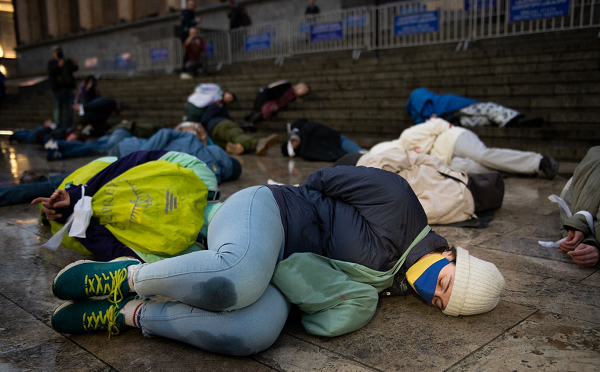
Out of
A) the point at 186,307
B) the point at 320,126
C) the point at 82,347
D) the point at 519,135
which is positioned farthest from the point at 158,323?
the point at 519,135

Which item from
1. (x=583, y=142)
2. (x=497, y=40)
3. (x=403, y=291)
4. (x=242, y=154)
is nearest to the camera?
(x=403, y=291)

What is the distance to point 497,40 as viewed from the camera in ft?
38.6

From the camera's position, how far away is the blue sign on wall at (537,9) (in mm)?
9891

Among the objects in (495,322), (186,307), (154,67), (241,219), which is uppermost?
(154,67)

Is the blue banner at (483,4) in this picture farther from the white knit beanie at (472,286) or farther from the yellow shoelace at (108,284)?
the yellow shoelace at (108,284)

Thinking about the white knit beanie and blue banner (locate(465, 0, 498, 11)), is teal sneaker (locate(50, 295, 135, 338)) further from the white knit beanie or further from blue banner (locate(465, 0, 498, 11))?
blue banner (locate(465, 0, 498, 11))

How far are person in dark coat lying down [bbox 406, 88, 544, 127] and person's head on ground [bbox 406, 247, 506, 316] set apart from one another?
17.5ft

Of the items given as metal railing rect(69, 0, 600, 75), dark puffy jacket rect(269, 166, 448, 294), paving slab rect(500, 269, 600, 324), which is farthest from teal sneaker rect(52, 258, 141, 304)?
metal railing rect(69, 0, 600, 75)

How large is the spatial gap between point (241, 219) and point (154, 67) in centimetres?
1841

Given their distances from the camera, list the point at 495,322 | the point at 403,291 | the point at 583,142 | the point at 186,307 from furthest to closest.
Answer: the point at 583,142 < the point at 403,291 < the point at 495,322 < the point at 186,307

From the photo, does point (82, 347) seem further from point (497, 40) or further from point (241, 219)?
point (497, 40)

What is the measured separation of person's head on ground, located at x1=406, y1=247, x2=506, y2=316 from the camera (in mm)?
2285

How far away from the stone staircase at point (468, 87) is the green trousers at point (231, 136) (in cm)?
172

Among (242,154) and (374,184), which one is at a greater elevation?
(374,184)
